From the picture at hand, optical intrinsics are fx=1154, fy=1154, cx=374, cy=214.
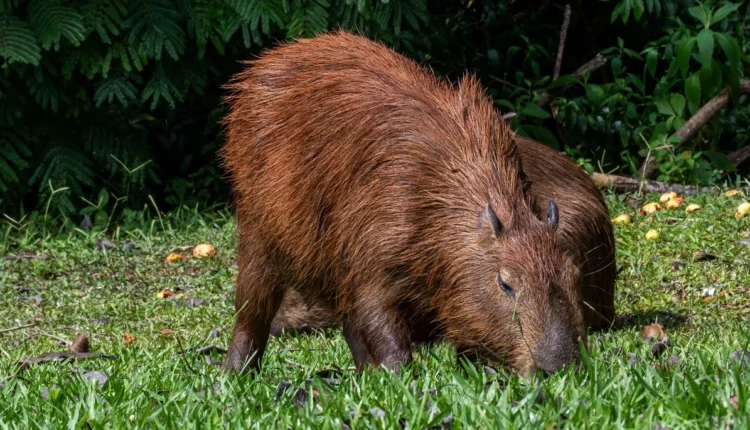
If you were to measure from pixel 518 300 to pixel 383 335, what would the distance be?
0.52 metres

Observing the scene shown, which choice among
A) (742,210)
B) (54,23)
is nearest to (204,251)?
(54,23)

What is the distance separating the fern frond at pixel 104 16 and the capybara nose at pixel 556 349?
4.79 m

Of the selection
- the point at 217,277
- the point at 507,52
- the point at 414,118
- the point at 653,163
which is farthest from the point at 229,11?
the point at 414,118

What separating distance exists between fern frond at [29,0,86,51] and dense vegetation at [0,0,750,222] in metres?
0.01

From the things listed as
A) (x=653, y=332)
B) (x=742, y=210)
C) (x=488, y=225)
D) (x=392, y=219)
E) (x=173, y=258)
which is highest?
(x=488, y=225)

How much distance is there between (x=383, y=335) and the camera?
3.97m

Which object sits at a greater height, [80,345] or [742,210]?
[742,210]

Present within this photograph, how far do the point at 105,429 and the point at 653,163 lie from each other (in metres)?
6.37

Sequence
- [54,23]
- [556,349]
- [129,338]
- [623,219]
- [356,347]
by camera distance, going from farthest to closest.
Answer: [54,23] → [623,219] → [129,338] → [356,347] → [556,349]

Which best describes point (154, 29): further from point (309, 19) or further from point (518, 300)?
point (518, 300)

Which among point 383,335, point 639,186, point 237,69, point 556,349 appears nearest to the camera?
point 556,349

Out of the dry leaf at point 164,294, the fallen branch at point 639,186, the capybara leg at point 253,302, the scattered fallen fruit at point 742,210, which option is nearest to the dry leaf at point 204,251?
the dry leaf at point 164,294

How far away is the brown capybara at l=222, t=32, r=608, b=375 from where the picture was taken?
378 cm

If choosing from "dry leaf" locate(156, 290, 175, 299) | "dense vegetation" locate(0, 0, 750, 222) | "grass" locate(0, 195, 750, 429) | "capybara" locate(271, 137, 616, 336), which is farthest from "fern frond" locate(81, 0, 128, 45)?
"capybara" locate(271, 137, 616, 336)
